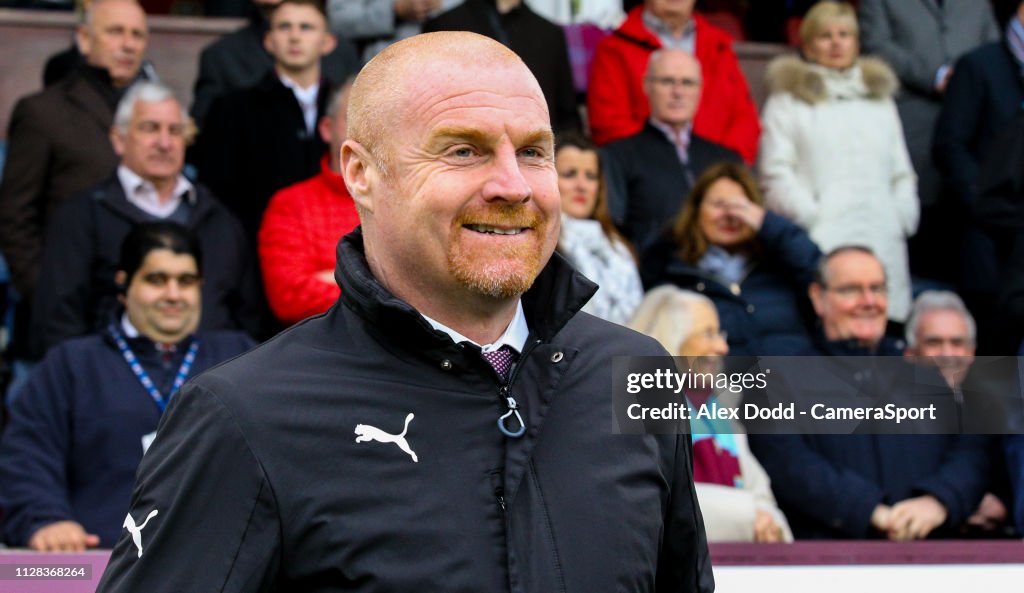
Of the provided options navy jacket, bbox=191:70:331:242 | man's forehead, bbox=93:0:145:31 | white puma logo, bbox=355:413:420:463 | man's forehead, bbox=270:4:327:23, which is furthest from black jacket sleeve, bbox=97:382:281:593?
man's forehead, bbox=93:0:145:31

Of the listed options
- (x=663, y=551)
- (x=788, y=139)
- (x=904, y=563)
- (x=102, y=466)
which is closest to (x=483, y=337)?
(x=663, y=551)

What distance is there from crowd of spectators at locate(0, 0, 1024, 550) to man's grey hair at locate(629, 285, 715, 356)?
0.01 meters

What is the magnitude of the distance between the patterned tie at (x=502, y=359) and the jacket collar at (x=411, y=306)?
0.05m

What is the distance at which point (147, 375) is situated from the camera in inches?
203

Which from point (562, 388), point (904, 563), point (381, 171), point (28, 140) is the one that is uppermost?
point (28, 140)

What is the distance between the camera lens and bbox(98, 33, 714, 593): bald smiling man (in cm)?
203

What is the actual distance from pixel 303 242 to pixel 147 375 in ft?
3.20

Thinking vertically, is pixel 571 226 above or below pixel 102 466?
above

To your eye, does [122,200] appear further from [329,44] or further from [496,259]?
[496,259]

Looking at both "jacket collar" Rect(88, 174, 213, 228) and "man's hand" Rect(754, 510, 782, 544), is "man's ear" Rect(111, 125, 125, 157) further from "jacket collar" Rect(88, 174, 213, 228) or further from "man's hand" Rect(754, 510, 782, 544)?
"man's hand" Rect(754, 510, 782, 544)

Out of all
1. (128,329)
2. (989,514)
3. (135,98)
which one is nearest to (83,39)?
(135,98)

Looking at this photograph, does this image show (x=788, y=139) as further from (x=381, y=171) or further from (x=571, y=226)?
(x=381, y=171)

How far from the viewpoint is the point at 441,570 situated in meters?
2.03

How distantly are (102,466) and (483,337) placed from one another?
A: 2.98m
